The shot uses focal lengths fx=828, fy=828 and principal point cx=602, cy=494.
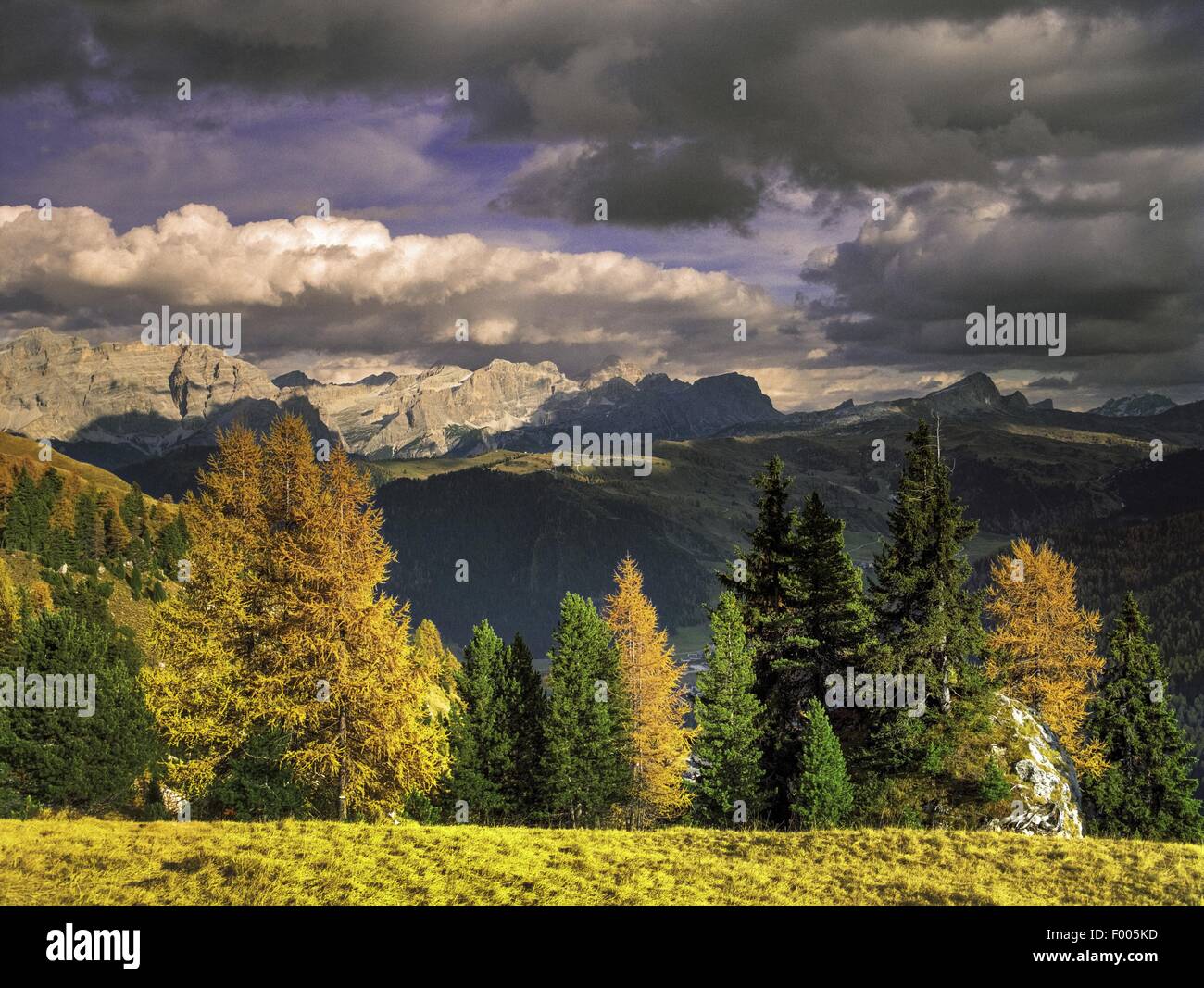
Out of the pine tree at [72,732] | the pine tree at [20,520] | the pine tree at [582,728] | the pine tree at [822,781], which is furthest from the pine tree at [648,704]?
the pine tree at [20,520]

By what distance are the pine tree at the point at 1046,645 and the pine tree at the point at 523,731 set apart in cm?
2939

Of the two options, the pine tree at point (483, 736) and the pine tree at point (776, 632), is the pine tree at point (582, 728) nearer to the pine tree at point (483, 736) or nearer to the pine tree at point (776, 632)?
the pine tree at point (483, 736)

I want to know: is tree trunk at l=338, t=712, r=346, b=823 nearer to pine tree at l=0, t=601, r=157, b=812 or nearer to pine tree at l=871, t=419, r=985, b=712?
pine tree at l=871, t=419, r=985, b=712

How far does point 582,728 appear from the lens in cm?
4588

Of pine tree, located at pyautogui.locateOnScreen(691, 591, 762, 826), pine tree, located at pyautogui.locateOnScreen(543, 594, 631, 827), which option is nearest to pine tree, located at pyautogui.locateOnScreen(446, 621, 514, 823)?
pine tree, located at pyautogui.locateOnScreen(543, 594, 631, 827)

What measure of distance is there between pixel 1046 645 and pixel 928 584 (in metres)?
19.7

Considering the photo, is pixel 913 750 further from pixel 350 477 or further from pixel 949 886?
pixel 350 477

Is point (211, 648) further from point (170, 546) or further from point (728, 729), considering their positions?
point (170, 546)

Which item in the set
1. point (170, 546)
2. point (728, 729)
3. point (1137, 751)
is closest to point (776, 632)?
point (728, 729)

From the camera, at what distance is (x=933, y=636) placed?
3872cm

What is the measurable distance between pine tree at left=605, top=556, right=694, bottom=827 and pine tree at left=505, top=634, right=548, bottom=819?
544cm

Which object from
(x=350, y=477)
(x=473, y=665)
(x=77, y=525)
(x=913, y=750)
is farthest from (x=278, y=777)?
(x=77, y=525)

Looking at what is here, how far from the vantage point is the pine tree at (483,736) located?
150 ft
